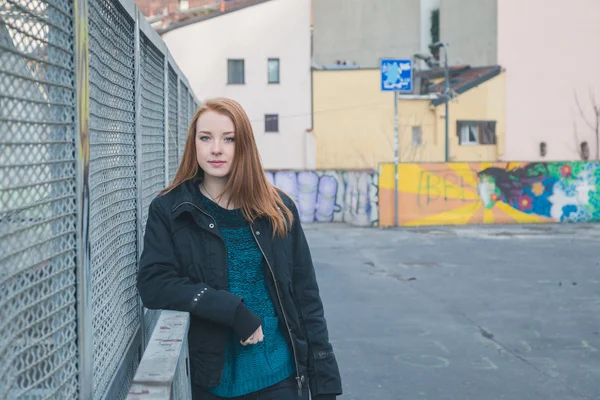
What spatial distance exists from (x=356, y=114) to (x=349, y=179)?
56.8ft

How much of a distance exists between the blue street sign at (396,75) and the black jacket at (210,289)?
2056 centimetres

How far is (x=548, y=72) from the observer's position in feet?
146

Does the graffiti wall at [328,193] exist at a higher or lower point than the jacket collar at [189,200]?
lower

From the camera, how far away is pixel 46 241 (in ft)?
6.07

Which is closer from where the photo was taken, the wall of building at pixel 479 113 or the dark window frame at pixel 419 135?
the wall of building at pixel 479 113

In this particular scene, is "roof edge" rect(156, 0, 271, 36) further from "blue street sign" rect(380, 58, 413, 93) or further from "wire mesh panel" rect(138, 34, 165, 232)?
"wire mesh panel" rect(138, 34, 165, 232)

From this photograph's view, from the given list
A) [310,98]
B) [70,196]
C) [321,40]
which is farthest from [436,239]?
[321,40]

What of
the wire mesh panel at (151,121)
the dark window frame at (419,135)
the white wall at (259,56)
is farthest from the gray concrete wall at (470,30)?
the wire mesh panel at (151,121)

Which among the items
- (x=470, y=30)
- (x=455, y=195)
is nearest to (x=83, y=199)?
(x=455, y=195)

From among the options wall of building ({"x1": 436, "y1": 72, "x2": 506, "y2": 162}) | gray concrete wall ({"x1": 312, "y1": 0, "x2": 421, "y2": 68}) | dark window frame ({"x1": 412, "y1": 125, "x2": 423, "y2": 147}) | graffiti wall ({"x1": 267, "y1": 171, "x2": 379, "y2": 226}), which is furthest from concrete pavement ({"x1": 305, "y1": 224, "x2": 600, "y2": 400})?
gray concrete wall ({"x1": 312, "y1": 0, "x2": 421, "y2": 68})

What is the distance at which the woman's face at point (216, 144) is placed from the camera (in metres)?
2.92

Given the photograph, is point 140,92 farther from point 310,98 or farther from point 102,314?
point 310,98

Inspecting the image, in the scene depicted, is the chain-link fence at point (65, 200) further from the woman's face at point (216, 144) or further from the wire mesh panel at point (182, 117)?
the wire mesh panel at point (182, 117)

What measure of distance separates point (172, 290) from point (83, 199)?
2.26 feet
